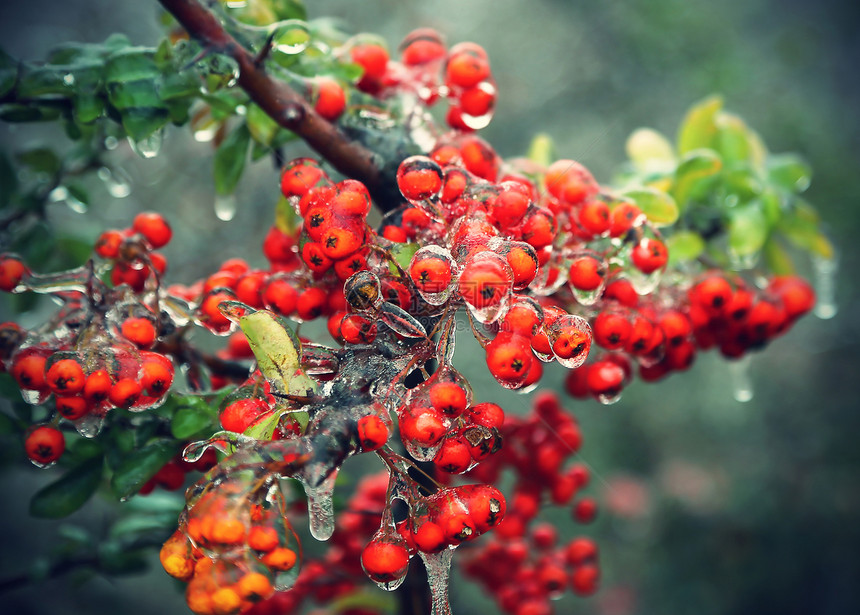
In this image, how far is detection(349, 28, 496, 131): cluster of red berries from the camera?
1.05 m

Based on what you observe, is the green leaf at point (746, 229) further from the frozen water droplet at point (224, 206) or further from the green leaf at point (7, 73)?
the green leaf at point (7, 73)

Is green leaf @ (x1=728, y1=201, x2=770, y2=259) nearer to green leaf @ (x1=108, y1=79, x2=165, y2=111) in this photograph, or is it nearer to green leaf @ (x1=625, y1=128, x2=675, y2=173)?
green leaf @ (x1=625, y1=128, x2=675, y2=173)

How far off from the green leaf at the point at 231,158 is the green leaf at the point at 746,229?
866 mm

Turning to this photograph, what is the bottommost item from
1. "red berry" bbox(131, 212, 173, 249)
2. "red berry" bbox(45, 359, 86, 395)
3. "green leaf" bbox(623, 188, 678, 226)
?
"red berry" bbox(131, 212, 173, 249)

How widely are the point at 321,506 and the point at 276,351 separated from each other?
18cm

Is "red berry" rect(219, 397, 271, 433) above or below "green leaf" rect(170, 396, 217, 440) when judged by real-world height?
above

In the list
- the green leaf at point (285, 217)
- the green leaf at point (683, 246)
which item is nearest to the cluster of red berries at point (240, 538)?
the green leaf at point (285, 217)

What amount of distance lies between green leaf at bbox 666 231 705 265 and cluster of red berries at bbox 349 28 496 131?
1.31 ft

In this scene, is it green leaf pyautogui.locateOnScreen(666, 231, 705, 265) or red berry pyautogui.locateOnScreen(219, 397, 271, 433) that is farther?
green leaf pyautogui.locateOnScreen(666, 231, 705, 265)

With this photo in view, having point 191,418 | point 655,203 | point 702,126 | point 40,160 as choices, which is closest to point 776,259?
point 702,126

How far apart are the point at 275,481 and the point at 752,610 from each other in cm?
311

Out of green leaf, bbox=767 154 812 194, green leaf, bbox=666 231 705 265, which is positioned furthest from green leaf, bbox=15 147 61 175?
green leaf, bbox=767 154 812 194

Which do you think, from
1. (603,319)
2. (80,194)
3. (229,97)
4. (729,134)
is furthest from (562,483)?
(80,194)

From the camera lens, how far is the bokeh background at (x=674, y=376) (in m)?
2.81
